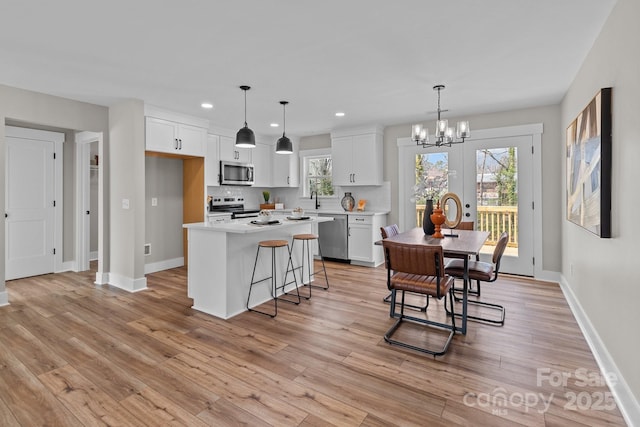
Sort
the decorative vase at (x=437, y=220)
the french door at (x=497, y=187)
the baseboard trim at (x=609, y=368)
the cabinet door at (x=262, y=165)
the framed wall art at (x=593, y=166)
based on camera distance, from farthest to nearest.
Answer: the cabinet door at (x=262, y=165) < the french door at (x=497, y=187) < the decorative vase at (x=437, y=220) < the framed wall art at (x=593, y=166) < the baseboard trim at (x=609, y=368)

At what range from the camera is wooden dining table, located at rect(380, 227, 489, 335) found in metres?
2.75

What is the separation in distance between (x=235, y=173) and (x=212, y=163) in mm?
489

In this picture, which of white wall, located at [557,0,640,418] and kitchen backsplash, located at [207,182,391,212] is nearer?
white wall, located at [557,0,640,418]

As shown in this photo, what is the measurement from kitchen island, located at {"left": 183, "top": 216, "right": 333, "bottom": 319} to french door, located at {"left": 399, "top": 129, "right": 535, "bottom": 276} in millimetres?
2488

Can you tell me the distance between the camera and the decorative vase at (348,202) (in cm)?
616

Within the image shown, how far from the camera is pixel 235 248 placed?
133 inches

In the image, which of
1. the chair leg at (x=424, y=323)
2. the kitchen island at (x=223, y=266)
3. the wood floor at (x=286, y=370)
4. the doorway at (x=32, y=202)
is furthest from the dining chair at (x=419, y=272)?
the doorway at (x=32, y=202)

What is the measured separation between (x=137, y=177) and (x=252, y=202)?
282 centimetres

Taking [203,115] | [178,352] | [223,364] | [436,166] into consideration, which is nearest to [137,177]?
[203,115]

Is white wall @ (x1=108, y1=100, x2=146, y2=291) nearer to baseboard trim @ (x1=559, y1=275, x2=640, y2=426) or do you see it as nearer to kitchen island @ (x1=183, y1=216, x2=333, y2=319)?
kitchen island @ (x1=183, y1=216, x2=333, y2=319)

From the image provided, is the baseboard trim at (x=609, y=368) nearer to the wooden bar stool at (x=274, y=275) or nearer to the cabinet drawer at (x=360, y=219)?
the wooden bar stool at (x=274, y=275)

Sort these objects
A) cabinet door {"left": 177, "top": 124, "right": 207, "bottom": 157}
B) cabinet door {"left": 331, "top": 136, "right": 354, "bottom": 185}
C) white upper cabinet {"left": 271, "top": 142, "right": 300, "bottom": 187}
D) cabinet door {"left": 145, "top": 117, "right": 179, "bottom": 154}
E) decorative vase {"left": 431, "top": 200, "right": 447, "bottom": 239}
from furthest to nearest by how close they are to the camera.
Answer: white upper cabinet {"left": 271, "top": 142, "right": 300, "bottom": 187}
cabinet door {"left": 331, "top": 136, "right": 354, "bottom": 185}
cabinet door {"left": 177, "top": 124, "right": 207, "bottom": 157}
cabinet door {"left": 145, "top": 117, "right": 179, "bottom": 154}
decorative vase {"left": 431, "top": 200, "right": 447, "bottom": 239}

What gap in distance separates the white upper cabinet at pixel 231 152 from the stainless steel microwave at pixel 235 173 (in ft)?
0.36

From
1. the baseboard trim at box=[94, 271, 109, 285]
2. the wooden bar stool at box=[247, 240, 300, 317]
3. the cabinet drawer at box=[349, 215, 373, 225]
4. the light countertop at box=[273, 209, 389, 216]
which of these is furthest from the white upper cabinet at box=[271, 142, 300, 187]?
the baseboard trim at box=[94, 271, 109, 285]
